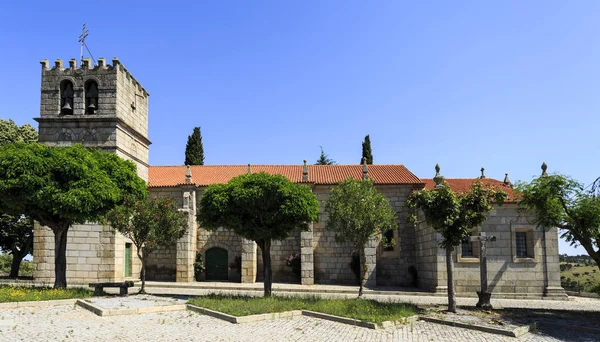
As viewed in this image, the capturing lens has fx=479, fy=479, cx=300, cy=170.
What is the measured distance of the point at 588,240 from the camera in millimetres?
16719

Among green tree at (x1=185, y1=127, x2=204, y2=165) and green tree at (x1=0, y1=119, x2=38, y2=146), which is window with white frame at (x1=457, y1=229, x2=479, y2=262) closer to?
green tree at (x1=185, y1=127, x2=204, y2=165)

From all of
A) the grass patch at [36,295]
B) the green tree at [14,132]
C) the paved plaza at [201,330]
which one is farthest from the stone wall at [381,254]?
the green tree at [14,132]

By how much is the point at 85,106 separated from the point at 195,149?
1644 centimetres

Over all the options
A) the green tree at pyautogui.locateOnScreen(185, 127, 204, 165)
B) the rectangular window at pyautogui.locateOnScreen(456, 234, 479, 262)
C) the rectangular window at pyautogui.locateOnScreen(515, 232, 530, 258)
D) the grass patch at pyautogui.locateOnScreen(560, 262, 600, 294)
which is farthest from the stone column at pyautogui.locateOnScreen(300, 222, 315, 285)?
the green tree at pyautogui.locateOnScreen(185, 127, 204, 165)

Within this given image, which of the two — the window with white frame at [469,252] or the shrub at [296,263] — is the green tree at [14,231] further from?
the window with white frame at [469,252]

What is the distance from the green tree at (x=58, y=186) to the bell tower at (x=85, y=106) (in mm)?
6786

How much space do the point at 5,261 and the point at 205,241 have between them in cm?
2701

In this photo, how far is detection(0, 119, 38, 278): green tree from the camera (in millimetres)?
32875

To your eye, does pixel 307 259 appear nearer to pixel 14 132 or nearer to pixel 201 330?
pixel 201 330

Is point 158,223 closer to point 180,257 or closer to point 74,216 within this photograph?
point 74,216

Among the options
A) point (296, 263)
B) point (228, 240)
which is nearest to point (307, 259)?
point (296, 263)

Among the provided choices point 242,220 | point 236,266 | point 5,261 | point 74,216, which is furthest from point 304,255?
point 5,261

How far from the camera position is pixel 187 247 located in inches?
1166

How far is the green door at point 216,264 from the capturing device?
3130 centimetres
